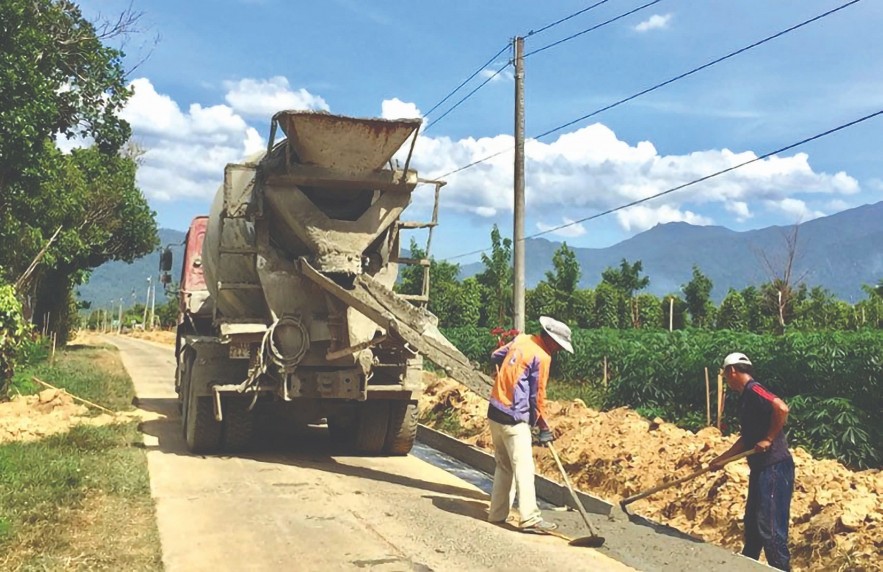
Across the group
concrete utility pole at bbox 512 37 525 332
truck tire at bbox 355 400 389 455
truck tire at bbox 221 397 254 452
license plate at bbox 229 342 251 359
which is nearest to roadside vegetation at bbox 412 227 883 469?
concrete utility pole at bbox 512 37 525 332

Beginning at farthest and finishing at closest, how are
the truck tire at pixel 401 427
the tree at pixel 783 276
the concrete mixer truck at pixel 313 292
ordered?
the tree at pixel 783 276
the truck tire at pixel 401 427
the concrete mixer truck at pixel 313 292

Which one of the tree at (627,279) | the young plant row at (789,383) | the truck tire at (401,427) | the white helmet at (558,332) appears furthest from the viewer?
the tree at (627,279)

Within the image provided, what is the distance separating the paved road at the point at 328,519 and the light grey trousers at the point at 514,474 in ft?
0.61

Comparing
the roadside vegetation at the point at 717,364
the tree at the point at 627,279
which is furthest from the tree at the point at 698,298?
the roadside vegetation at the point at 717,364

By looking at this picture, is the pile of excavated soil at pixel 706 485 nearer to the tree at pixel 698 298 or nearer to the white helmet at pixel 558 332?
the white helmet at pixel 558 332

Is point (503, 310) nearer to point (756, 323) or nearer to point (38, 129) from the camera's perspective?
point (756, 323)

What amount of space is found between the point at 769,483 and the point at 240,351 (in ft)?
19.0

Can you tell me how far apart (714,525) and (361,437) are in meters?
4.72

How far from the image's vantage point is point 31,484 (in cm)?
752

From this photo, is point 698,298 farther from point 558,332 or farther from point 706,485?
point 558,332

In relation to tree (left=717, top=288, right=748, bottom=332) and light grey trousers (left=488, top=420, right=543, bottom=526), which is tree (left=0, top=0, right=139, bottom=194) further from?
tree (left=717, top=288, right=748, bottom=332)

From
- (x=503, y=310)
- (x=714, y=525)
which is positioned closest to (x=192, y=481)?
(x=714, y=525)

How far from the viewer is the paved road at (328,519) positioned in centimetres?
582

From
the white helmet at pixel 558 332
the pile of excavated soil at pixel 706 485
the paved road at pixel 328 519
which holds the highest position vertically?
the white helmet at pixel 558 332
